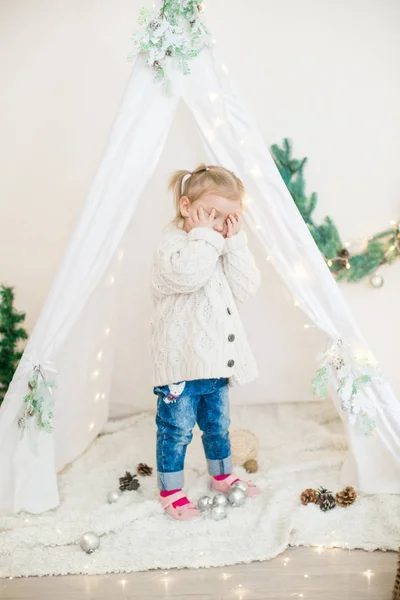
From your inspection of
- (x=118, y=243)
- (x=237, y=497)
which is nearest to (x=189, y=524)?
(x=237, y=497)

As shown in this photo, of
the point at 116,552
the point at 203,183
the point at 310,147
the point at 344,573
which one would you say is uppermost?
the point at 310,147

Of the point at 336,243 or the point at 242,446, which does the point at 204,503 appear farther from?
the point at 336,243

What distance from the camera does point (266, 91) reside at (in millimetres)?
2965

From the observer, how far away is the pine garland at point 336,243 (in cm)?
291

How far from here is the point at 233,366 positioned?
7.04ft

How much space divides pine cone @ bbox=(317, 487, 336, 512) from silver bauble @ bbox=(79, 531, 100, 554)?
0.78 m

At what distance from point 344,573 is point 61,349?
1.24m

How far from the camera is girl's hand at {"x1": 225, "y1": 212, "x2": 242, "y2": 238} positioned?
2.15 metres

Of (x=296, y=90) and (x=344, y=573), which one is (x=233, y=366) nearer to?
(x=344, y=573)

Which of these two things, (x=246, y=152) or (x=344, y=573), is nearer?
(x=344, y=573)

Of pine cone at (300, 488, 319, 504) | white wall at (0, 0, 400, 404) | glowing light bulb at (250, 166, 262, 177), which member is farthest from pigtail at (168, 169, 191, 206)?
pine cone at (300, 488, 319, 504)

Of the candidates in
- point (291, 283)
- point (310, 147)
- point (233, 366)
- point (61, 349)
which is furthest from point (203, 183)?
point (310, 147)

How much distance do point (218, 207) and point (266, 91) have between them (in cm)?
112

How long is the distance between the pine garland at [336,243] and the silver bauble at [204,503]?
1263mm
